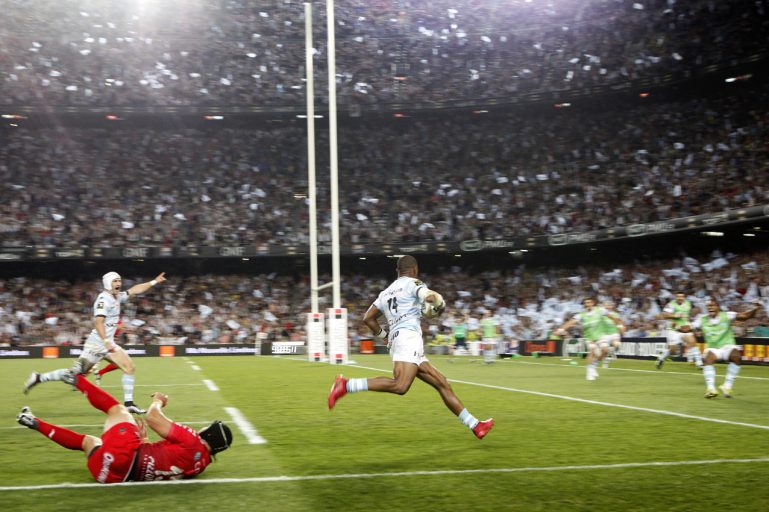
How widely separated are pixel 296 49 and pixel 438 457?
4989 centimetres

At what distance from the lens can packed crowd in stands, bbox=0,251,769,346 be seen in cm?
4097

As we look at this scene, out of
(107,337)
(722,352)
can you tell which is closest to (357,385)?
(107,337)

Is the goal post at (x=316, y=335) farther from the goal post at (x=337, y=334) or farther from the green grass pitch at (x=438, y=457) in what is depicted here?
the green grass pitch at (x=438, y=457)

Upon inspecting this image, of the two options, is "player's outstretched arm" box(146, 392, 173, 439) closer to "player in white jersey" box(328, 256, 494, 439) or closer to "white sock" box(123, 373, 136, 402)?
"player in white jersey" box(328, 256, 494, 439)

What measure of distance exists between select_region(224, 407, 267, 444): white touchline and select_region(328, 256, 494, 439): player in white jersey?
44.9 inches

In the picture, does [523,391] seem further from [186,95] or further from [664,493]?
[186,95]

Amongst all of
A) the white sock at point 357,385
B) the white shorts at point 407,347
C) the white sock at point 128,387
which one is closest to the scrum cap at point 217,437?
the white sock at point 357,385

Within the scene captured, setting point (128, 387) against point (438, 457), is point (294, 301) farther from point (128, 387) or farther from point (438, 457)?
point (438, 457)

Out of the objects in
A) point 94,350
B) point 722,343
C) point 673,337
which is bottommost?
point 722,343

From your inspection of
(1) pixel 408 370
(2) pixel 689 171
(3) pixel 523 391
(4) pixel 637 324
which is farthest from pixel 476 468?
(2) pixel 689 171

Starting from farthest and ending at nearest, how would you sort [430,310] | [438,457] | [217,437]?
[430,310]
[438,457]
[217,437]

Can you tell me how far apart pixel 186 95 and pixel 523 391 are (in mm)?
40427

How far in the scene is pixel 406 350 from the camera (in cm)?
916

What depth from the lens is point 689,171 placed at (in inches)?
1649
